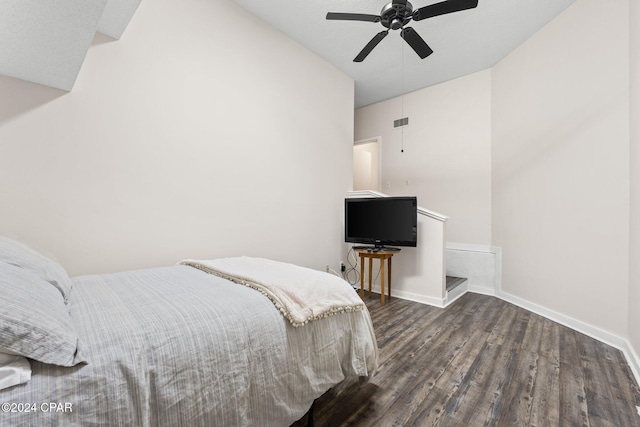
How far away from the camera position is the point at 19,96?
5.64 feet

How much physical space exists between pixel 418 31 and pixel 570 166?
6.91ft

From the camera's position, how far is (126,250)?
6.84ft

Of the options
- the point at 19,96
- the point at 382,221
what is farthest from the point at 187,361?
the point at 382,221

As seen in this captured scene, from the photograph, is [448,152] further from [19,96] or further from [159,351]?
[19,96]

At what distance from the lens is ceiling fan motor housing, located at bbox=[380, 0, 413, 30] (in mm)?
2248

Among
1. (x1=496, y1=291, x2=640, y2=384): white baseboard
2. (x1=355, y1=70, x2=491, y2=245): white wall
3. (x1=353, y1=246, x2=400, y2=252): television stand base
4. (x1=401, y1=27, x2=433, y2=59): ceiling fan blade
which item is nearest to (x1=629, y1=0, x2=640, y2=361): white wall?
(x1=496, y1=291, x2=640, y2=384): white baseboard

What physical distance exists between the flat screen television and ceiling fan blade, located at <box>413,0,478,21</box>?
1.75 metres

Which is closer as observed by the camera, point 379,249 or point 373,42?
point 373,42

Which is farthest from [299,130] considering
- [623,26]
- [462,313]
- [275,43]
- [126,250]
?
[623,26]

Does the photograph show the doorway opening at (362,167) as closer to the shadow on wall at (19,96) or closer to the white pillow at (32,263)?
the shadow on wall at (19,96)

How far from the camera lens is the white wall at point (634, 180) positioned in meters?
2.04

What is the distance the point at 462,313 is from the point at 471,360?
1.12 m

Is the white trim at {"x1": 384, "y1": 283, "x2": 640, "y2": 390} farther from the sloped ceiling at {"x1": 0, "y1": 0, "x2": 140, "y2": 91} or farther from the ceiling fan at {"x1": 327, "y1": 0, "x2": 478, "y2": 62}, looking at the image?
the sloped ceiling at {"x1": 0, "y1": 0, "x2": 140, "y2": 91}

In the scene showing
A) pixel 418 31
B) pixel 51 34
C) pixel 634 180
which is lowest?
pixel 634 180
